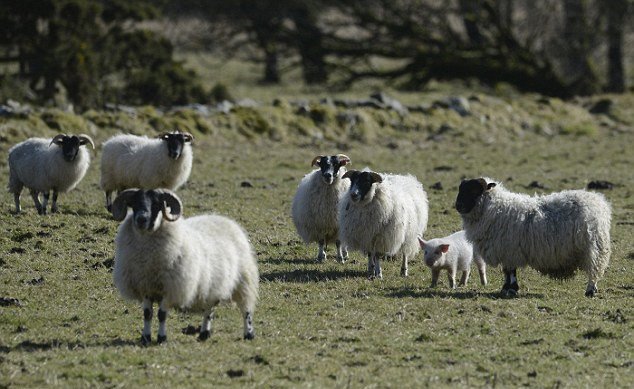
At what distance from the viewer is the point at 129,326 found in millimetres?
10648

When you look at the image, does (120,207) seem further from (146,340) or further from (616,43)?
(616,43)

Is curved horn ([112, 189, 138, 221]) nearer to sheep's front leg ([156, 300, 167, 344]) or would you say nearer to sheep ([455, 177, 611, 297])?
sheep's front leg ([156, 300, 167, 344])

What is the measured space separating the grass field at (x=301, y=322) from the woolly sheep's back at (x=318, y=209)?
1.43 feet

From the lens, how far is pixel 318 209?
15.1 metres

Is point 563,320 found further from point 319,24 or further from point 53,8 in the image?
point 319,24

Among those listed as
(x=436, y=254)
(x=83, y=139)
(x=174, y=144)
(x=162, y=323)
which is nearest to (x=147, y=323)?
(x=162, y=323)

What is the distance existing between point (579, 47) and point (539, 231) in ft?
101

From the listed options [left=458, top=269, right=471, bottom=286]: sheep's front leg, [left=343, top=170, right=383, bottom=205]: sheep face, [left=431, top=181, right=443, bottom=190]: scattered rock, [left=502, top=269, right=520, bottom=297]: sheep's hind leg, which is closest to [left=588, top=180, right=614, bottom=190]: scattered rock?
[left=431, top=181, right=443, bottom=190]: scattered rock

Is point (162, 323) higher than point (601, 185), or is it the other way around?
point (601, 185)

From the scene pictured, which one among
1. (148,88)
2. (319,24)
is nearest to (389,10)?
(319,24)

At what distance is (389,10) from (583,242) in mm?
28862

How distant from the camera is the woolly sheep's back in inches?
592

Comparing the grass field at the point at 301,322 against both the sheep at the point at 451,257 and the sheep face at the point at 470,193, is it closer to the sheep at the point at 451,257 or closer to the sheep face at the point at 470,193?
Result: the sheep at the point at 451,257

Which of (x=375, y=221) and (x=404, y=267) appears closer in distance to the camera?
(x=375, y=221)
